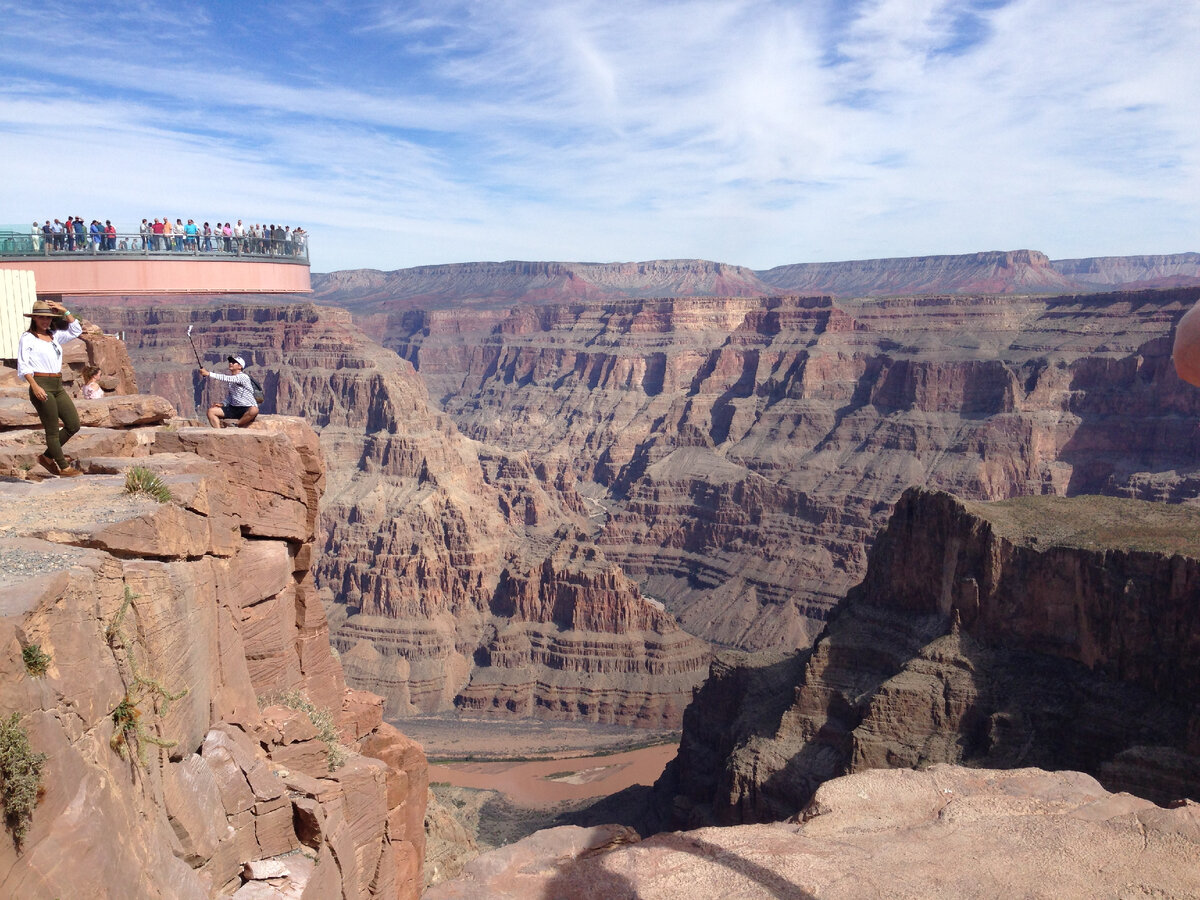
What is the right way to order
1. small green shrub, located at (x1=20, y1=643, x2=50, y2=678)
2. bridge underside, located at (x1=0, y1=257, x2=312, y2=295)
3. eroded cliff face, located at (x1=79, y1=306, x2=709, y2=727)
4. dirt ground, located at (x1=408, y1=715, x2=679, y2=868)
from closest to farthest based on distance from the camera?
small green shrub, located at (x1=20, y1=643, x2=50, y2=678) < bridge underside, located at (x1=0, y1=257, x2=312, y2=295) < dirt ground, located at (x1=408, y1=715, x2=679, y2=868) < eroded cliff face, located at (x1=79, y1=306, x2=709, y2=727)

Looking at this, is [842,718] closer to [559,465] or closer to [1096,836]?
[1096,836]

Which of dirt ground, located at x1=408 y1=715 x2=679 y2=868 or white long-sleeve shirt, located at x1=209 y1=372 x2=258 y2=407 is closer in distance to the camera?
white long-sleeve shirt, located at x1=209 y1=372 x2=258 y2=407

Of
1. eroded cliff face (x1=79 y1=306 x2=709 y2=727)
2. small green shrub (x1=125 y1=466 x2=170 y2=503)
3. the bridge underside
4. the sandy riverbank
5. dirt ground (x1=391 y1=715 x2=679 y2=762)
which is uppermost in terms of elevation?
the bridge underside

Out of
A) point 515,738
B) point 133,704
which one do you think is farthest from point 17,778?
point 515,738

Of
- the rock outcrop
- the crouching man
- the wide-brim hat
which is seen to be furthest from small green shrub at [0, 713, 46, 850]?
the crouching man

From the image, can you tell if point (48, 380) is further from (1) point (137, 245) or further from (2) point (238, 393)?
(1) point (137, 245)

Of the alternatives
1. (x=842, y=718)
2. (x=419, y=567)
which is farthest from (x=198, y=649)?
(x=419, y=567)

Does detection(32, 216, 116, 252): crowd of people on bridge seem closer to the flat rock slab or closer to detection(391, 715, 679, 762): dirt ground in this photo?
the flat rock slab
